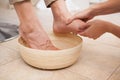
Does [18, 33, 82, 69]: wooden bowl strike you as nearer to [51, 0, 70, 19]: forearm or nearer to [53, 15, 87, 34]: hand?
[53, 15, 87, 34]: hand

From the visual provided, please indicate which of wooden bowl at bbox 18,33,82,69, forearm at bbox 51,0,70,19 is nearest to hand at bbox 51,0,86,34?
forearm at bbox 51,0,70,19

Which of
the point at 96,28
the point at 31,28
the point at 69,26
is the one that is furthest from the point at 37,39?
the point at 96,28

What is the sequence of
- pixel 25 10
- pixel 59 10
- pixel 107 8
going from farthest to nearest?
1. pixel 59 10
2. pixel 25 10
3. pixel 107 8

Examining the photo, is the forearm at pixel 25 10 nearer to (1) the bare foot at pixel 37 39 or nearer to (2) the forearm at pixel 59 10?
(1) the bare foot at pixel 37 39

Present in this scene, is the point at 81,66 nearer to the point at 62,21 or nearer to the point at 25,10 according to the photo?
→ the point at 62,21

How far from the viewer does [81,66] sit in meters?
0.86

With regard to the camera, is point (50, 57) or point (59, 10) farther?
point (59, 10)

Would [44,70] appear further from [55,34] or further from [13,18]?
[13,18]

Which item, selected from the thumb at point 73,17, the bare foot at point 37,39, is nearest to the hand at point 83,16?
the thumb at point 73,17

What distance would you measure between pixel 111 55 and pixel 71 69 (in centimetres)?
24

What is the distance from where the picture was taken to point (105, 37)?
4.02ft

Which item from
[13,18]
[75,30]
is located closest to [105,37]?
[75,30]

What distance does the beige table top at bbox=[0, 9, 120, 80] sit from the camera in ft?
2.55

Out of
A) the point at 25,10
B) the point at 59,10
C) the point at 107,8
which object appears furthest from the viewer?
the point at 59,10
